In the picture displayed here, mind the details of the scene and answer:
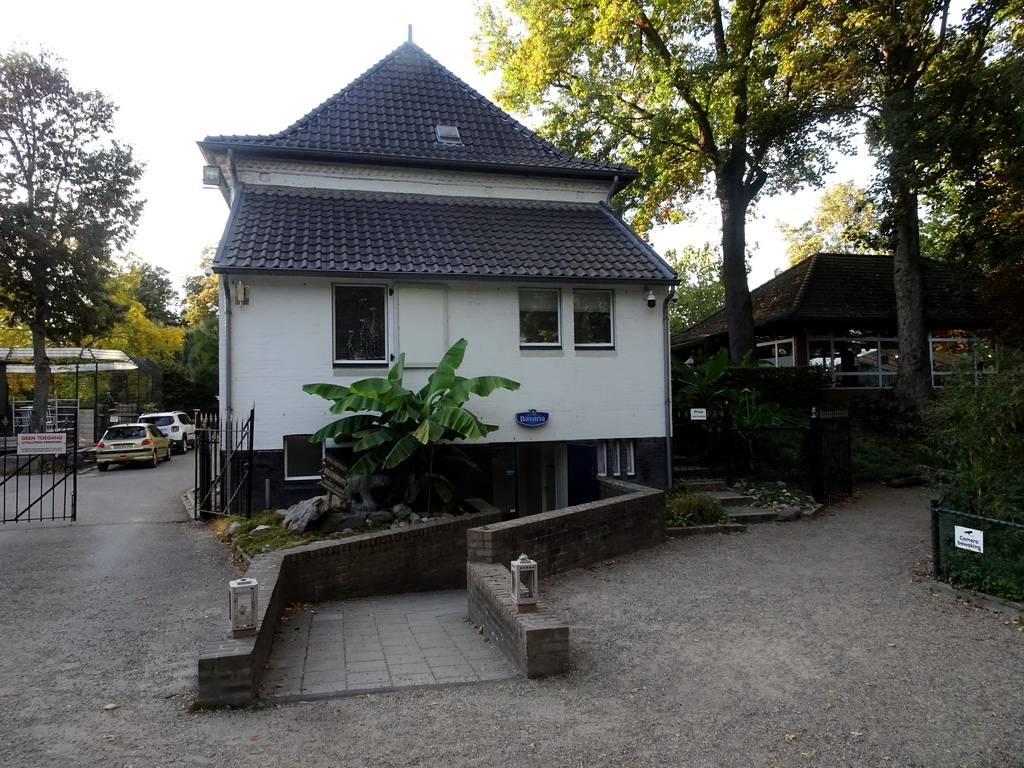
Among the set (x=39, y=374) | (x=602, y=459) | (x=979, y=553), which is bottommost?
(x=979, y=553)

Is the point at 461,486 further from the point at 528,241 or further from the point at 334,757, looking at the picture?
the point at 334,757

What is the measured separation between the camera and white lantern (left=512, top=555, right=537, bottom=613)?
21.7ft

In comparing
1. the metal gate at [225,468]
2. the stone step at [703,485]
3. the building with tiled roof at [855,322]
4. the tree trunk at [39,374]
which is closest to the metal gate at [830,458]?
the stone step at [703,485]

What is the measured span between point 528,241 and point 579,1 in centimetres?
1293

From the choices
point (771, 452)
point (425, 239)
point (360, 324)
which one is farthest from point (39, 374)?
point (771, 452)

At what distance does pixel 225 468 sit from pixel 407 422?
11.5ft

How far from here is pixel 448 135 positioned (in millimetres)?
16125

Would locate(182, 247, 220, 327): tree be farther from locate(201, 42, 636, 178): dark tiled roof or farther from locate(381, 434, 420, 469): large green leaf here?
locate(381, 434, 420, 469): large green leaf

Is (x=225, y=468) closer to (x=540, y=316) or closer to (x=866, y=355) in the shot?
(x=540, y=316)

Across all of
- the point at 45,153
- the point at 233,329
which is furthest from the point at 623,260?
the point at 45,153

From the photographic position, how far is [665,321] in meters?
14.7

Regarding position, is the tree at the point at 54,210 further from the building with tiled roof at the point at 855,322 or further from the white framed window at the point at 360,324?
the building with tiled roof at the point at 855,322

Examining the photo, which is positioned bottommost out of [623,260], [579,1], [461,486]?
[461,486]

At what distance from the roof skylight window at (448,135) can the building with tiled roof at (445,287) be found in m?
0.05
